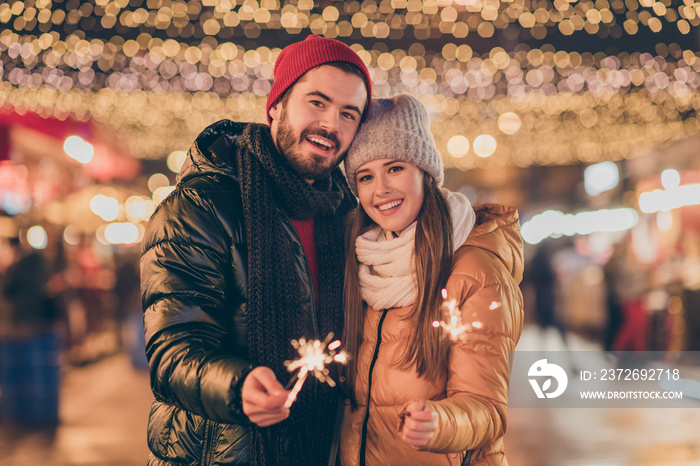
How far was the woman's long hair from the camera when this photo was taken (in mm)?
1926

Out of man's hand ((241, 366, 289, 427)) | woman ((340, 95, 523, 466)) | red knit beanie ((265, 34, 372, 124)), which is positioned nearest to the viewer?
man's hand ((241, 366, 289, 427))

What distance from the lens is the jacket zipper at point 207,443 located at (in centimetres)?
175

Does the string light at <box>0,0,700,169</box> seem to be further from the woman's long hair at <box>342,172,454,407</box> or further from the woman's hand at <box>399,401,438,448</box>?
Answer: the woman's hand at <box>399,401,438,448</box>

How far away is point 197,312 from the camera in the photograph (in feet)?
5.54

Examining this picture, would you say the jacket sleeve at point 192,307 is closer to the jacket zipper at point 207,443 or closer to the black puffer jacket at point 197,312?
the black puffer jacket at point 197,312

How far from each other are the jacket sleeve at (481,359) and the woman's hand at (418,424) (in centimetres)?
15

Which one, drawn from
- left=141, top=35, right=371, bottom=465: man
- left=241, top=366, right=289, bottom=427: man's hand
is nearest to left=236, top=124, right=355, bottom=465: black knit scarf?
left=141, top=35, right=371, bottom=465: man

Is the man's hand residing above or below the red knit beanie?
below

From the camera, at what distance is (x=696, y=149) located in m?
11.0

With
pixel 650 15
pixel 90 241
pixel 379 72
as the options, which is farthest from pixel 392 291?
pixel 90 241

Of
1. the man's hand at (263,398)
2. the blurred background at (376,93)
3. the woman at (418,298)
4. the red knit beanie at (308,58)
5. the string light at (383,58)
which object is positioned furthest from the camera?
the string light at (383,58)

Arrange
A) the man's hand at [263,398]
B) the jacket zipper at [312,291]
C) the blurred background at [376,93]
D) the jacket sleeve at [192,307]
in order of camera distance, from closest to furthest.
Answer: the man's hand at [263,398] < the jacket sleeve at [192,307] < the jacket zipper at [312,291] < the blurred background at [376,93]

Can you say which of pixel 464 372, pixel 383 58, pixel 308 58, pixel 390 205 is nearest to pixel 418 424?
pixel 464 372

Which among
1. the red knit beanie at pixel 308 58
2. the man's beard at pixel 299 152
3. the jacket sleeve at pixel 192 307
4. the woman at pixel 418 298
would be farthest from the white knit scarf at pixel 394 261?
the red knit beanie at pixel 308 58
